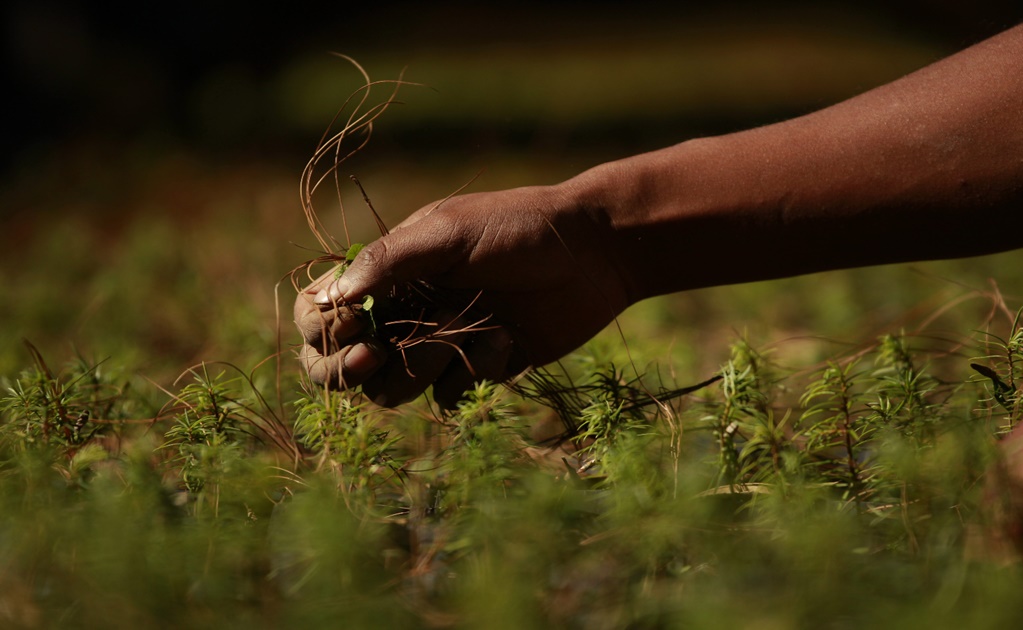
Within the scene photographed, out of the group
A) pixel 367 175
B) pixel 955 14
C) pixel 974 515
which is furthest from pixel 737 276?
pixel 955 14

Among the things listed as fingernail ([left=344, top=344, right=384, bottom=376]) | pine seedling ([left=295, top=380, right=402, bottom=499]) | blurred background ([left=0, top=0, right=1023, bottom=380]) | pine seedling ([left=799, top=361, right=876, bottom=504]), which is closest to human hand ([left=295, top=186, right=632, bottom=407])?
fingernail ([left=344, top=344, right=384, bottom=376])

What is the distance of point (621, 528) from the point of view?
1347mm

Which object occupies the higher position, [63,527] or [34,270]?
[34,270]

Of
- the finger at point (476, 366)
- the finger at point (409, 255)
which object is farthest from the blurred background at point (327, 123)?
the finger at point (476, 366)

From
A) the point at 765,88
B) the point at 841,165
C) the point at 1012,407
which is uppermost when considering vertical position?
the point at 765,88

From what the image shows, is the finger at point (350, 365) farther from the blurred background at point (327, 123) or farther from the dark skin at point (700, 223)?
the blurred background at point (327, 123)

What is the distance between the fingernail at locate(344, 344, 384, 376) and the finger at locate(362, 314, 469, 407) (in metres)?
0.07

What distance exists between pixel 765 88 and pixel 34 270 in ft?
24.0

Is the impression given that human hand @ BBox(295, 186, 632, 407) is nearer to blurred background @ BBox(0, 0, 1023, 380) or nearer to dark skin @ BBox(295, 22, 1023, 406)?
dark skin @ BBox(295, 22, 1023, 406)

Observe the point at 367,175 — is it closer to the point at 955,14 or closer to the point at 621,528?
the point at 621,528

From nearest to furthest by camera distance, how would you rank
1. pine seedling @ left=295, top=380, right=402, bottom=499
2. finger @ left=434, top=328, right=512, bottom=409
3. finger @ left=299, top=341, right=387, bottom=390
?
pine seedling @ left=295, top=380, right=402, bottom=499 < finger @ left=299, top=341, right=387, bottom=390 < finger @ left=434, top=328, right=512, bottom=409

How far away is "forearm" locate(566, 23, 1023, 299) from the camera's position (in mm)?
1859

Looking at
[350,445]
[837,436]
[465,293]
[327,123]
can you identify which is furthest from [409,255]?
→ [327,123]

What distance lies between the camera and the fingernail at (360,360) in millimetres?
1786
